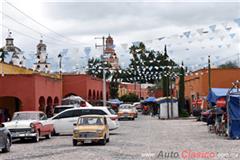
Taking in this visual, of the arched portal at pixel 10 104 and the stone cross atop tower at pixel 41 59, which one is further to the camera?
the stone cross atop tower at pixel 41 59

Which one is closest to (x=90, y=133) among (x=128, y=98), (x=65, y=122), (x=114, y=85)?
(x=65, y=122)

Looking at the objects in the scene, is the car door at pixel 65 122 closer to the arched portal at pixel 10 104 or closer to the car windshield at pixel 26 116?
the car windshield at pixel 26 116

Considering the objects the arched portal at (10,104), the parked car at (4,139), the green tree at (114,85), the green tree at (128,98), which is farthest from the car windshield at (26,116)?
the green tree at (128,98)

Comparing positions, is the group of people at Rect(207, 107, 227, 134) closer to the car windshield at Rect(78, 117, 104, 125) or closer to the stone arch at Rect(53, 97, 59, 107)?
the car windshield at Rect(78, 117, 104, 125)

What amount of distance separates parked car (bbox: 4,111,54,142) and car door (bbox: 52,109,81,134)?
116 inches

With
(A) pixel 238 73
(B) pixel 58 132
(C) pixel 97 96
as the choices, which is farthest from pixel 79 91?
(B) pixel 58 132

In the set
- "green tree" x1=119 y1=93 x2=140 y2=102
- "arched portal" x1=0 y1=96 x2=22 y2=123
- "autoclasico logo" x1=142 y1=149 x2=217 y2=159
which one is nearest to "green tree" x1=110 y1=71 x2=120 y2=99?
"green tree" x1=119 y1=93 x2=140 y2=102

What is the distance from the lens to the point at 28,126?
1093 inches

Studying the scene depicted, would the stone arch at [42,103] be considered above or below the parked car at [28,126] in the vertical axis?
above

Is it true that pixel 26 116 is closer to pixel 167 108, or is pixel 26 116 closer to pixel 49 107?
pixel 49 107

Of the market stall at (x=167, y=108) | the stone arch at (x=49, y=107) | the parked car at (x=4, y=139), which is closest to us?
the parked car at (x=4, y=139)

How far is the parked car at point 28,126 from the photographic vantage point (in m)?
27.7

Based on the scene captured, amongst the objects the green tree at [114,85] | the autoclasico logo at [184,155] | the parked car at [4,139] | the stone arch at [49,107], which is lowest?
the autoclasico logo at [184,155]

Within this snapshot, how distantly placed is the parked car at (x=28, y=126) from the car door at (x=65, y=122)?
2.95 meters
